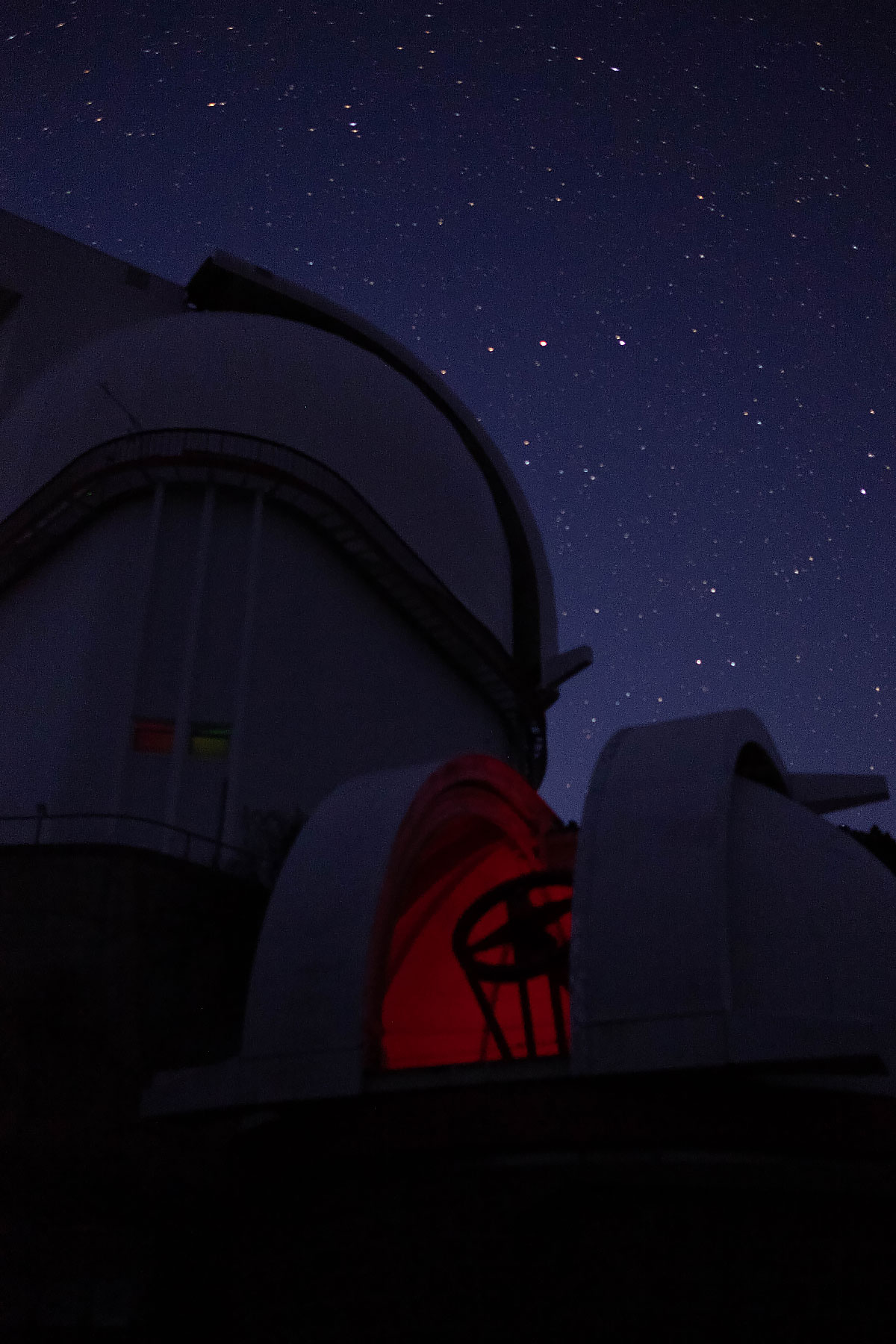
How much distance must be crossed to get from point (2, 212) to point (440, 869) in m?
20.2

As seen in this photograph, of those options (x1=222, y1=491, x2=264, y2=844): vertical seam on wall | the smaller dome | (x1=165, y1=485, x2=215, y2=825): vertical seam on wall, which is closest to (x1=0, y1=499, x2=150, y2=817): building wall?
(x1=165, y1=485, x2=215, y2=825): vertical seam on wall

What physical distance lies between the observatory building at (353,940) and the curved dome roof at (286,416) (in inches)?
3.8

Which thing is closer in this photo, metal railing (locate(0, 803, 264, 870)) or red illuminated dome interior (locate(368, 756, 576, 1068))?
red illuminated dome interior (locate(368, 756, 576, 1068))

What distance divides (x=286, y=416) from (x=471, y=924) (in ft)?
38.0

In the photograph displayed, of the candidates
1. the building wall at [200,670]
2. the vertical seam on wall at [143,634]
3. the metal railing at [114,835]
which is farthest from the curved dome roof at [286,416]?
the metal railing at [114,835]

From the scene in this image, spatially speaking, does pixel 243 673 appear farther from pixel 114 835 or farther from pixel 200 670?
pixel 114 835

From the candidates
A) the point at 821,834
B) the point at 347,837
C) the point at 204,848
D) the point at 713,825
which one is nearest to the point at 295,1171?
the point at 347,837

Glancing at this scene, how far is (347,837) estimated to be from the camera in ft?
34.2

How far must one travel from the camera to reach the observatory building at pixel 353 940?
793cm

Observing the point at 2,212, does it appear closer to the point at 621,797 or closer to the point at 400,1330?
the point at 621,797

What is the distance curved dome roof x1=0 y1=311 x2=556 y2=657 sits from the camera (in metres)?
20.0

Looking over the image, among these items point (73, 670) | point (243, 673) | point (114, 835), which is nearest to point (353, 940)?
point (114, 835)

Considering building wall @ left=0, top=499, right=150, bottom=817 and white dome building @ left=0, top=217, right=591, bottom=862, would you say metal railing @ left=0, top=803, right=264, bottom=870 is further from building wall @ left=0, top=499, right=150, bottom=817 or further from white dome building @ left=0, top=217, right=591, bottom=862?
building wall @ left=0, top=499, right=150, bottom=817

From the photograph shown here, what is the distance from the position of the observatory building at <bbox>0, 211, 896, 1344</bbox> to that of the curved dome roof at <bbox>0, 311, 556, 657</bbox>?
0.10m
